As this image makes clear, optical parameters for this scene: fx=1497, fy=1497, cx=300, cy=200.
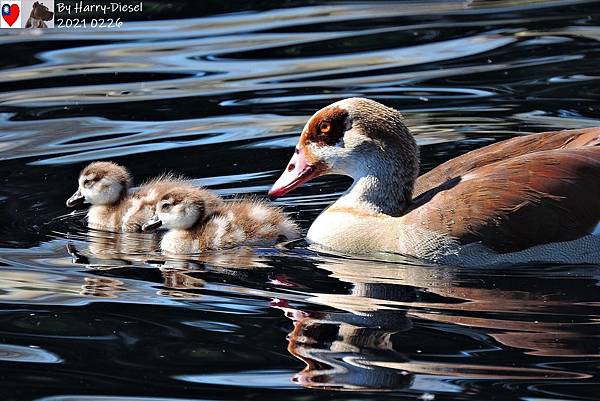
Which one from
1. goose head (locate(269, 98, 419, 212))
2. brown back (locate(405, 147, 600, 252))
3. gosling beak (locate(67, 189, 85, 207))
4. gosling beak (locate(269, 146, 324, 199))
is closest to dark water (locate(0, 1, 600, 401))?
gosling beak (locate(67, 189, 85, 207))

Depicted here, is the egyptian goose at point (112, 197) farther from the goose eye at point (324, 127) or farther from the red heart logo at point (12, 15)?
the red heart logo at point (12, 15)

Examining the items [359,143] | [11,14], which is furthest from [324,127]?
[11,14]

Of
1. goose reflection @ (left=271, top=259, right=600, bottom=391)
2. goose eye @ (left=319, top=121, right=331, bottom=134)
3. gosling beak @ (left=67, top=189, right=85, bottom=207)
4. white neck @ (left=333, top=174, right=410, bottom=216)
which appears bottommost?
goose reflection @ (left=271, top=259, right=600, bottom=391)

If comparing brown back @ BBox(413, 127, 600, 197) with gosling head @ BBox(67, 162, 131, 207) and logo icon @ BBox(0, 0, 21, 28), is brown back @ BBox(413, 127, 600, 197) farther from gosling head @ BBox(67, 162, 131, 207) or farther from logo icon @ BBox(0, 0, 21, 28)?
logo icon @ BBox(0, 0, 21, 28)

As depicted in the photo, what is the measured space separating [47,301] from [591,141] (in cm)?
344

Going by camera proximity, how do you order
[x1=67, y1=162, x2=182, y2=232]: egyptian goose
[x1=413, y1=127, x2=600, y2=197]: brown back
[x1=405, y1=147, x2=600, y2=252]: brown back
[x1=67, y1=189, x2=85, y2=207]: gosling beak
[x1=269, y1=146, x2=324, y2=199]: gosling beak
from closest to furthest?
[x1=405, y1=147, x2=600, y2=252]: brown back < [x1=413, y1=127, x2=600, y2=197]: brown back < [x1=269, y1=146, x2=324, y2=199]: gosling beak < [x1=67, y1=162, x2=182, y2=232]: egyptian goose < [x1=67, y1=189, x2=85, y2=207]: gosling beak

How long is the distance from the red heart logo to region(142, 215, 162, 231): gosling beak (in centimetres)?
734

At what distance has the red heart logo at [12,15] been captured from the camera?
53.4ft

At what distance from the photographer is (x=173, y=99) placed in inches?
537

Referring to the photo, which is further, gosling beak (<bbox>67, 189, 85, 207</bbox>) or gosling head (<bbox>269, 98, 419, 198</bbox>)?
gosling beak (<bbox>67, 189, 85, 207</bbox>)

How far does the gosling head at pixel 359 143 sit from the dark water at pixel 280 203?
0.62m

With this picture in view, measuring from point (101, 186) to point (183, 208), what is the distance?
91cm

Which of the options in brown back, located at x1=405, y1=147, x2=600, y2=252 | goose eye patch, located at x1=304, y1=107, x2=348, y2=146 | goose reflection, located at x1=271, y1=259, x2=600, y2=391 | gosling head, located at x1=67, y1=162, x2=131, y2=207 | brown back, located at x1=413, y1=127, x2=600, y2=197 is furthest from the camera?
gosling head, located at x1=67, y1=162, x2=131, y2=207

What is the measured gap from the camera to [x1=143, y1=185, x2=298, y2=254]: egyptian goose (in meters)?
9.20
